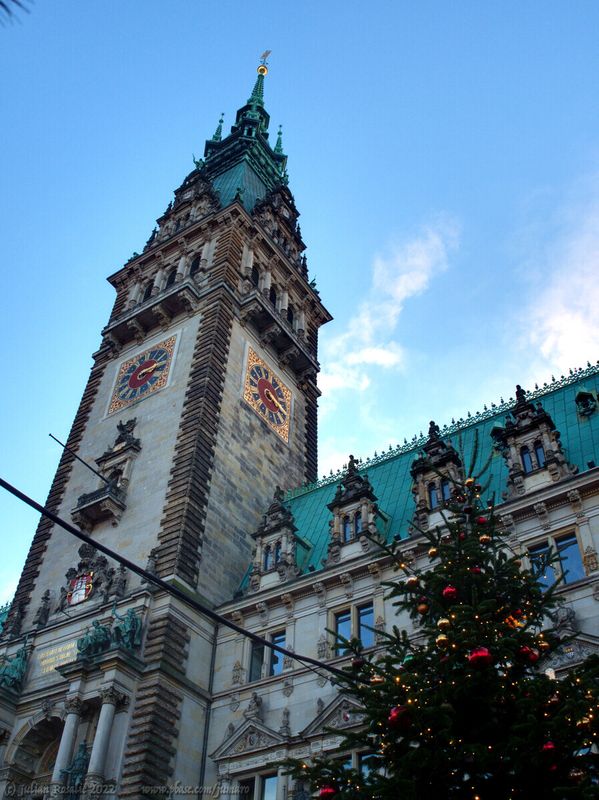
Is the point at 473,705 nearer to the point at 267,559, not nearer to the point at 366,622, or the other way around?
the point at 366,622

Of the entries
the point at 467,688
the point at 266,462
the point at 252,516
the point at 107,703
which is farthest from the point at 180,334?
the point at 467,688

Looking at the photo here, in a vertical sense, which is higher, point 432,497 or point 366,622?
point 432,497

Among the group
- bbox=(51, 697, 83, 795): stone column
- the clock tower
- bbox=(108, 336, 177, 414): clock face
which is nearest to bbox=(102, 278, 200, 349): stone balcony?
the clock tower

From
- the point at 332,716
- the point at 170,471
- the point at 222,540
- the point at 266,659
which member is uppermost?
the point at 170,471

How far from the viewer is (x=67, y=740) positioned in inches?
977

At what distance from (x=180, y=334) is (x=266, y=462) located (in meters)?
7.74

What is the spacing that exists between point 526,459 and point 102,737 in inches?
611

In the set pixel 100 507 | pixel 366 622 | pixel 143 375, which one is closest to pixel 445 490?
pixel 366 622

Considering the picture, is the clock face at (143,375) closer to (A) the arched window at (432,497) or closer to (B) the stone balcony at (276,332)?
(B) the stone balcony at (276,332)

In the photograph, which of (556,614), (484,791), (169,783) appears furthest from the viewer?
(169,783)

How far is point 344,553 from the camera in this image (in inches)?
1133

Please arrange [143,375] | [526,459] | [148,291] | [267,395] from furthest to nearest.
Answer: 1. [148,291]
2. [267,395]
3. [143,375]
4. [526,459]

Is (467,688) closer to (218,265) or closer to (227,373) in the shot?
(227,373)

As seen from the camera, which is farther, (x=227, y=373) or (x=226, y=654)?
(x=227, y=373)
